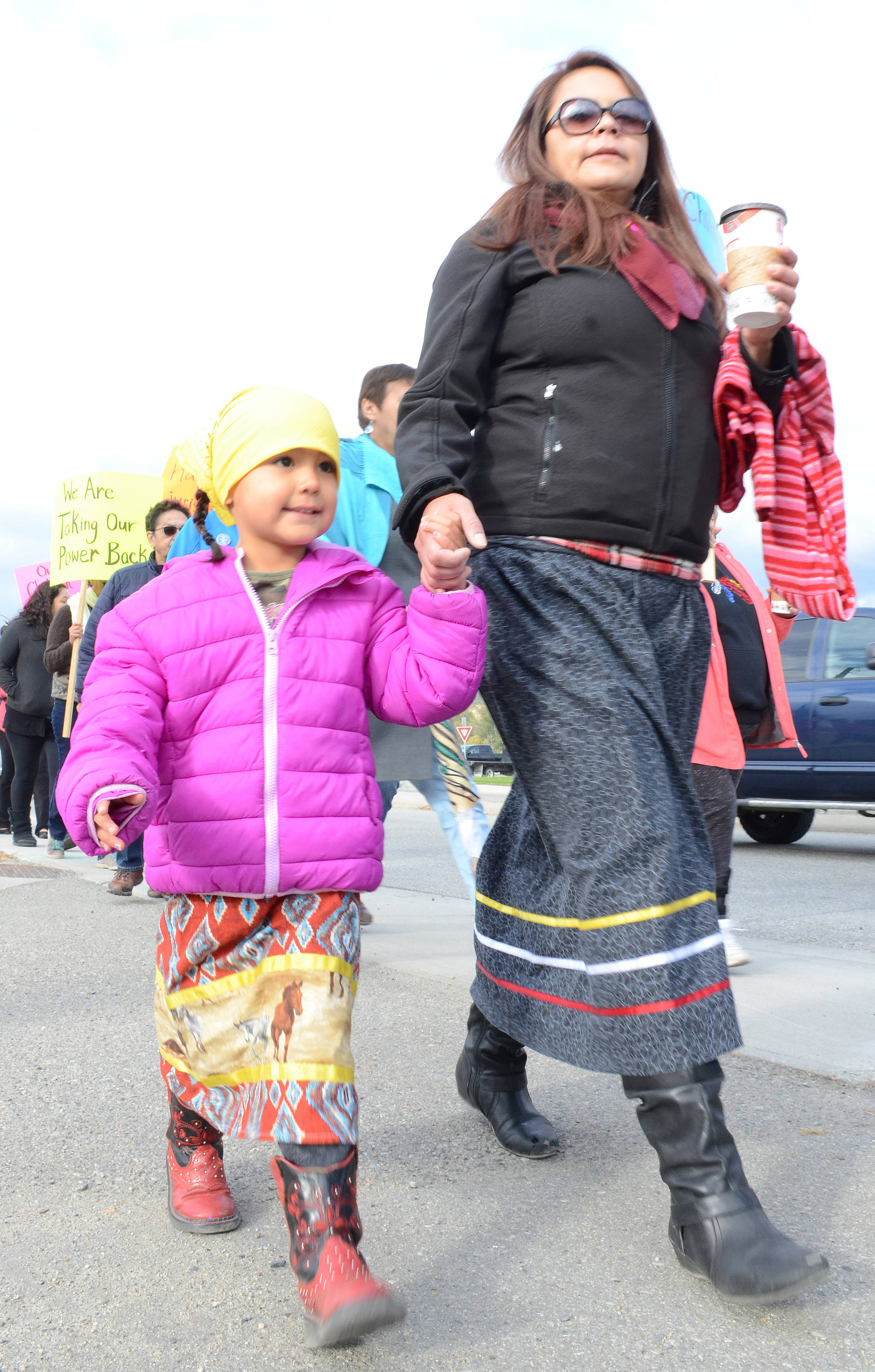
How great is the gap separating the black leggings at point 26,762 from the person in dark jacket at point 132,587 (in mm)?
3307

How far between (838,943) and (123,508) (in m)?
4.69

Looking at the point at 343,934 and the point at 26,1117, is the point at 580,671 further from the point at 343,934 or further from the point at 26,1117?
the point at 26,1117

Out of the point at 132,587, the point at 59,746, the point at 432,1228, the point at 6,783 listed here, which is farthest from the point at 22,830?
the point at 432,1228

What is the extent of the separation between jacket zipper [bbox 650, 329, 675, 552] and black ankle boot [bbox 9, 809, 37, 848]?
859 cm

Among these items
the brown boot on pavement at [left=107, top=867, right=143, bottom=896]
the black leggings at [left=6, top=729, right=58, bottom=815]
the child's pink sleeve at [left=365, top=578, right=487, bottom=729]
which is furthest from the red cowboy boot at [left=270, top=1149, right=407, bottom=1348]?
the black leggings at [left=6, top=729, right=58, bottom=815]

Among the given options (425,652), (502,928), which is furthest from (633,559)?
(502,928)

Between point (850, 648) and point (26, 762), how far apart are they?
653cm

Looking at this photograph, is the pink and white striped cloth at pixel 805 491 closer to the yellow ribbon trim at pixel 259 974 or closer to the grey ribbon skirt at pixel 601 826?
the grey ribbon skirt at pixel 601 826

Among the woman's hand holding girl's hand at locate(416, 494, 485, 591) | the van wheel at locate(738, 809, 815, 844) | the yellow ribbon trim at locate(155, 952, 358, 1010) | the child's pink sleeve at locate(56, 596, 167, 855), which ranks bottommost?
the van wheel at locate(738, 809, 815, 844)

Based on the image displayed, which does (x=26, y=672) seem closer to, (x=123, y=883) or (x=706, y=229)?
(x=123, y=883)

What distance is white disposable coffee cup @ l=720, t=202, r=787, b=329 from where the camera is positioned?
2008 mm

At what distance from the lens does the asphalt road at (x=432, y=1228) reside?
1758 mm

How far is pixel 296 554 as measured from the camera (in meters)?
2.24

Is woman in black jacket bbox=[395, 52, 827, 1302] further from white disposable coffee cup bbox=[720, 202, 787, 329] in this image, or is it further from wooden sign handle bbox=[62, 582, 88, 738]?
wooden sign handle bbox=[62, 582, 88, 738]
